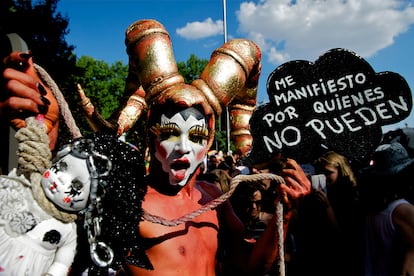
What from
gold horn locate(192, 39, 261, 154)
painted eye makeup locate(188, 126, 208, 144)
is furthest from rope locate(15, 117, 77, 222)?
gold horn locate(192, 39, 261, 154)

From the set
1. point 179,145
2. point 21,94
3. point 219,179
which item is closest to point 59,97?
point 21,94

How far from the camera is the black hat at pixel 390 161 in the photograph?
3.00m

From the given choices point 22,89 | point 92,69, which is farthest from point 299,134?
point 92,69

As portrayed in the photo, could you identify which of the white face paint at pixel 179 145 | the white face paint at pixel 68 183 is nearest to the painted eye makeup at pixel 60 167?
the white face paint at pixel 68 183

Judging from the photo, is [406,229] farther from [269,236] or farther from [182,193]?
[182,193]

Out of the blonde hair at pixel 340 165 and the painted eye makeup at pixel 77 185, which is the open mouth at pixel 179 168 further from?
the blonde hair at pixel 340 165

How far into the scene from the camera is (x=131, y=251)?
5.26 feet

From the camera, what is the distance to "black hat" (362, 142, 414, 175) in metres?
3.00

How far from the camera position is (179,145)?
6.62 ft

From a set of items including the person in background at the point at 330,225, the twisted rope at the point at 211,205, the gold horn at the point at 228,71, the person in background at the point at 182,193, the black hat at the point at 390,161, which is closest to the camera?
the twisted rope at the point at 211,205

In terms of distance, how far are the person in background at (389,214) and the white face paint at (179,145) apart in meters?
1.68

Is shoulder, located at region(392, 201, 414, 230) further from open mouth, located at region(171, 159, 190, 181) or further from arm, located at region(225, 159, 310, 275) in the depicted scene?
open mouth, located at region(171, 159, 190, 181)

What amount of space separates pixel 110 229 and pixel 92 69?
128ft

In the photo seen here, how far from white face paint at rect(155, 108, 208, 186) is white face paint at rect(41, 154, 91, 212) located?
0.66 meters
